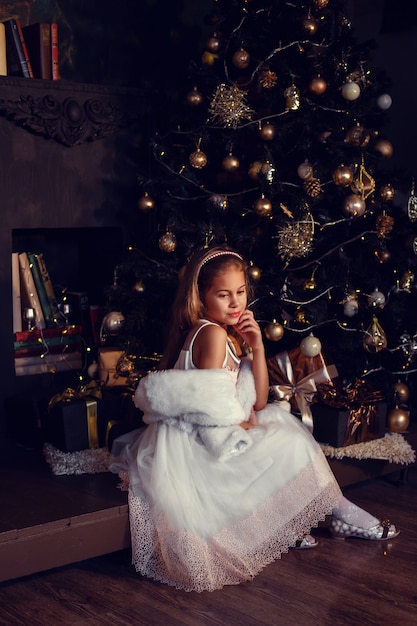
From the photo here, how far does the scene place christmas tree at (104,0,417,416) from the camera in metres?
3.86

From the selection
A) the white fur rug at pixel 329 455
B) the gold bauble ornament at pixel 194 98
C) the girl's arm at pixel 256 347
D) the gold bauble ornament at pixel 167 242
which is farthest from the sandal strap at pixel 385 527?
the gold bauble ornament at pixel 194 98

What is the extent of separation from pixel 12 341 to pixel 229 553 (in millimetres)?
1639

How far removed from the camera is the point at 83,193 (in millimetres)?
4195

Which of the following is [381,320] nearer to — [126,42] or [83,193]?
[83,193]

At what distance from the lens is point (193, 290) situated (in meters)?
3.21

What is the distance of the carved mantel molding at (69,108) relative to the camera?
3.88 meters

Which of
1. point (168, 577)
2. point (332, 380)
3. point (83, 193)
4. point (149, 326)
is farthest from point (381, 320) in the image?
point (168, 577)

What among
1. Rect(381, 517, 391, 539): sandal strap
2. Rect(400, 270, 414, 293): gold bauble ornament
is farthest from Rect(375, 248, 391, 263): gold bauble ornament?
Rect(381, 517, 391, 539): sandal strap

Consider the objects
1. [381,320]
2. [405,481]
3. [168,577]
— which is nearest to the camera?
[168,577]

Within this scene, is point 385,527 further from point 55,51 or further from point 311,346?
point 55,51

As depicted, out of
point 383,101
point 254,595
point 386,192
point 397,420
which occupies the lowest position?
point 254,595

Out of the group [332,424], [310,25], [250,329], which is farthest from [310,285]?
[310,25]

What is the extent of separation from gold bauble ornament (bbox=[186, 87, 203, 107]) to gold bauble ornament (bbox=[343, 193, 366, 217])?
83 centimetres

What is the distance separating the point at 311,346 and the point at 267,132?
0.96 m
